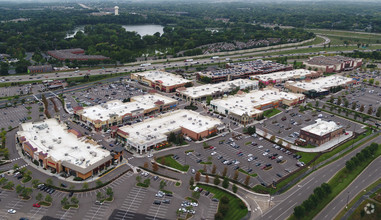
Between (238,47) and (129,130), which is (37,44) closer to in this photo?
(238,47)

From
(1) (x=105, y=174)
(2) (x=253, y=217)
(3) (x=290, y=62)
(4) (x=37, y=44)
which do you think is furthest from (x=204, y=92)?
(4) (x=37, y=44)

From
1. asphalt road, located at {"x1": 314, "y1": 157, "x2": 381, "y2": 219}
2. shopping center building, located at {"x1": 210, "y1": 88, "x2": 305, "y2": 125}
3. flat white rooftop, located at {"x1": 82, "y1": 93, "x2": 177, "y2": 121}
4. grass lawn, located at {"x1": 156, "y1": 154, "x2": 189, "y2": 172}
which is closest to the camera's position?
asphalt road, located at {"x1": 314, "y1": 157, "x2": 381, "y2": 219}

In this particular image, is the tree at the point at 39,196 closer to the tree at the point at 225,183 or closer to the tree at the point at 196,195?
the tree at the point at 196,195

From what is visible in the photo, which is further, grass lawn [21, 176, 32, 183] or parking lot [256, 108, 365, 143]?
parking lot [256, 108, 365, 143]

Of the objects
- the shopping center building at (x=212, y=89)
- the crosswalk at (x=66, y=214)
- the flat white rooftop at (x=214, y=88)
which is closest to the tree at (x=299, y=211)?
the crosswalk at (x=66, y=214)

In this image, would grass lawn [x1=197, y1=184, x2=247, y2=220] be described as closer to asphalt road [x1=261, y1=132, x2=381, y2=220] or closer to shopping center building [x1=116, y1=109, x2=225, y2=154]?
asphalt road [x1=261, y1=132, x2=381, y2=220]

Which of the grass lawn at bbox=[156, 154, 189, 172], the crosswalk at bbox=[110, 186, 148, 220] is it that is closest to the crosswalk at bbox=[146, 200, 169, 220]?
the crosswalk at bbox=[110, 186, 148, 220]

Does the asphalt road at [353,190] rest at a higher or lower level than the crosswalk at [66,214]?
higher
